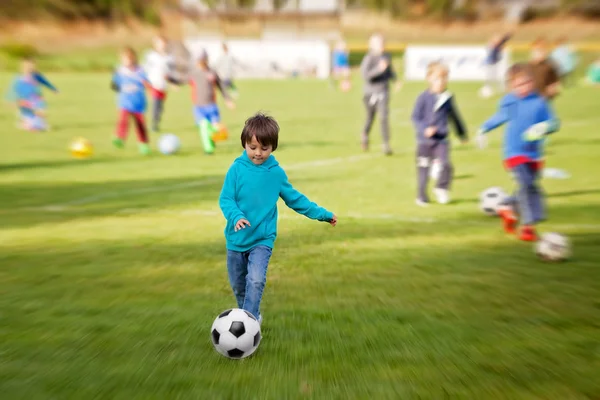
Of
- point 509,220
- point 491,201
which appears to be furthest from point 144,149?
point 509,220

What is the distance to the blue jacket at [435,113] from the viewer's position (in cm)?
950

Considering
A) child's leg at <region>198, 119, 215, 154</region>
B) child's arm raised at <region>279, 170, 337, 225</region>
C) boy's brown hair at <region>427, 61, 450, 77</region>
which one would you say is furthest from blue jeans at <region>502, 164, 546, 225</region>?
child's leg at <region>198, 119, 215, 154</region>

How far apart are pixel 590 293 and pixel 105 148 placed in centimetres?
1231

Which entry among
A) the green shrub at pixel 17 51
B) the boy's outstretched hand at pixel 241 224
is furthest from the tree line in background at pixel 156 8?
the boy's outstretched hand at pixel 241 224

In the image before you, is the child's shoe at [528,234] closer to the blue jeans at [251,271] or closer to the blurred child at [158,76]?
the blue jeans at [251,271]

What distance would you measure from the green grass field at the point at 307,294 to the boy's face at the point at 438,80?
1.59 m

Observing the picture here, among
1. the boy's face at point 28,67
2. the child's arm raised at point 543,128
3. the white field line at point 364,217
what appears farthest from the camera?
the boy's face at point 28,67

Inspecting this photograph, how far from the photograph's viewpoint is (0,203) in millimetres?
9930

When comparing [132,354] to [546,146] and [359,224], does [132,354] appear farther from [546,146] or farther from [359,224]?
[546,146]

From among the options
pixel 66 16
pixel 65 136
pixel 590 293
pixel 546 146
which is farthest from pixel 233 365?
pixel 66 16

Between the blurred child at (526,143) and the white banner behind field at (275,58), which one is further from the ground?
the white banner behind field at (275,58)

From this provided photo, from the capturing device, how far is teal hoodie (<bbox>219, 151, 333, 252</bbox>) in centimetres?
445

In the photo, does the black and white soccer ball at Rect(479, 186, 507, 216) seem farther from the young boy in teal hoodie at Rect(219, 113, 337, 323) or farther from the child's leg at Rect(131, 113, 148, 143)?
the child's leg at Rect(131, 113, 148, 143)

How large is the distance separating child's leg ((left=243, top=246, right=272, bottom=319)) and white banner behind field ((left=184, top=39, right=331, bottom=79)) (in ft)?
126
